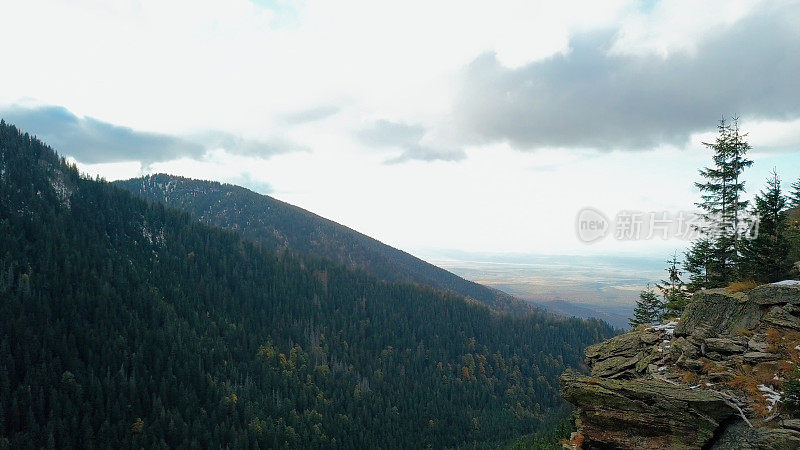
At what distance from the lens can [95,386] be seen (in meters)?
161

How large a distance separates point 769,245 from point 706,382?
733 inches

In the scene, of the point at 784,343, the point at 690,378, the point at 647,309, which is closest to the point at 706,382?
the point at 690,378

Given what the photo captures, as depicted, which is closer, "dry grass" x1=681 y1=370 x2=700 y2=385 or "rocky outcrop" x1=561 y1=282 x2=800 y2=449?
"rocky outcrop" x1=561 y1=282 x2=800 y2=449

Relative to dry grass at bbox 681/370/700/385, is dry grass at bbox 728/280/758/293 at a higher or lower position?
higher

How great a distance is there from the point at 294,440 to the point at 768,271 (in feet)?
614

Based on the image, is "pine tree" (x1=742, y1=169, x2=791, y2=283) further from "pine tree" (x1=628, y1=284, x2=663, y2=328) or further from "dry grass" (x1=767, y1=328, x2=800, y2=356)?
"pine tree" (x1=628, y1=284, x2=663, y2=328)

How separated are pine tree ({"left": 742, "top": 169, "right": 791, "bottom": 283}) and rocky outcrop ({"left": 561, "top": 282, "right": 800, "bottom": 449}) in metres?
7.90

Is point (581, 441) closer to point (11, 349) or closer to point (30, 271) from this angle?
point (11, 349)

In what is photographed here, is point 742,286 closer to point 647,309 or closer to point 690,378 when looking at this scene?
point 690,378

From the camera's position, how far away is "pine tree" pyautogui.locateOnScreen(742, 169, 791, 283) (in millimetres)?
36969

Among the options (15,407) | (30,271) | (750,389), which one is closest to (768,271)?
(750,389)

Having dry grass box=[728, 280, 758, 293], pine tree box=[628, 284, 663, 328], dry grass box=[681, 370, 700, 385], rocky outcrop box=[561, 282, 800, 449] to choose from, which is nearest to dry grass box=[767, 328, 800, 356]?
rocky outcrop box=[561, 282, 800, 449]

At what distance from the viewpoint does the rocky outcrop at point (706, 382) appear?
24844mm

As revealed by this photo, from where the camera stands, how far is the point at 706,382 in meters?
27.9
